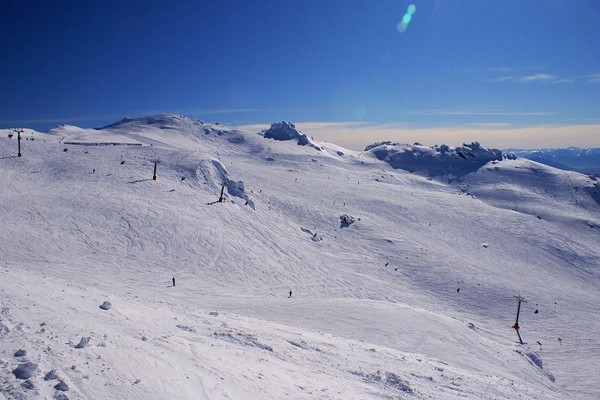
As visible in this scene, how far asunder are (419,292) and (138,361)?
32.6m

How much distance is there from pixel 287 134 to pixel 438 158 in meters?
46.7

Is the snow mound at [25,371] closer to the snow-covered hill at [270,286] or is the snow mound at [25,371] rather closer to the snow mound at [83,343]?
the snow-covered hill at [270,286]

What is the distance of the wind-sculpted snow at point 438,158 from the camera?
4493 inches

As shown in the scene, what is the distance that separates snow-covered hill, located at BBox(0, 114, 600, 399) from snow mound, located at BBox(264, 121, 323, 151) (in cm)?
3944

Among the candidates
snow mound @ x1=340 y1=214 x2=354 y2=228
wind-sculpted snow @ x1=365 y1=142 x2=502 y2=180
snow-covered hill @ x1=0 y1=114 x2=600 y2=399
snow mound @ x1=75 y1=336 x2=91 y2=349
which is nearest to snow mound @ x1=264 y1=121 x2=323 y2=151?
wind-sculpted snow @ x1=365 y1=142 x2=502 y2=180

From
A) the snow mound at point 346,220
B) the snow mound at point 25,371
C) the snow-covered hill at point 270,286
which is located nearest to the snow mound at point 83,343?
the snow-covered hill at point 270,286

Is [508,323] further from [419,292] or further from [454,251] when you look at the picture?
[454,251]

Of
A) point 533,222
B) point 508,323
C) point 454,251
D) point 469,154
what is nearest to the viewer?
point 508,323

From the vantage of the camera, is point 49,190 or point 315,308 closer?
point 315,308

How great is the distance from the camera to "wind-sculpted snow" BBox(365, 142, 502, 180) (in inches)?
4493

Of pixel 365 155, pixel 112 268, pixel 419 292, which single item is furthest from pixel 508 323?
pixel 365 155

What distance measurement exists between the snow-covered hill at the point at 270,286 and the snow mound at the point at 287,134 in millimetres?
39438

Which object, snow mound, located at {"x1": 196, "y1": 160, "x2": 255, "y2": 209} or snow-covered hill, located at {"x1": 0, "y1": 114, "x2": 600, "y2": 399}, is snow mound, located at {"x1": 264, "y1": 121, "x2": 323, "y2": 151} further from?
snow mound, located at {"x1": 196, "y1": 160, "x2": 255, "y2": 209}

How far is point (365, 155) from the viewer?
124375 mm
